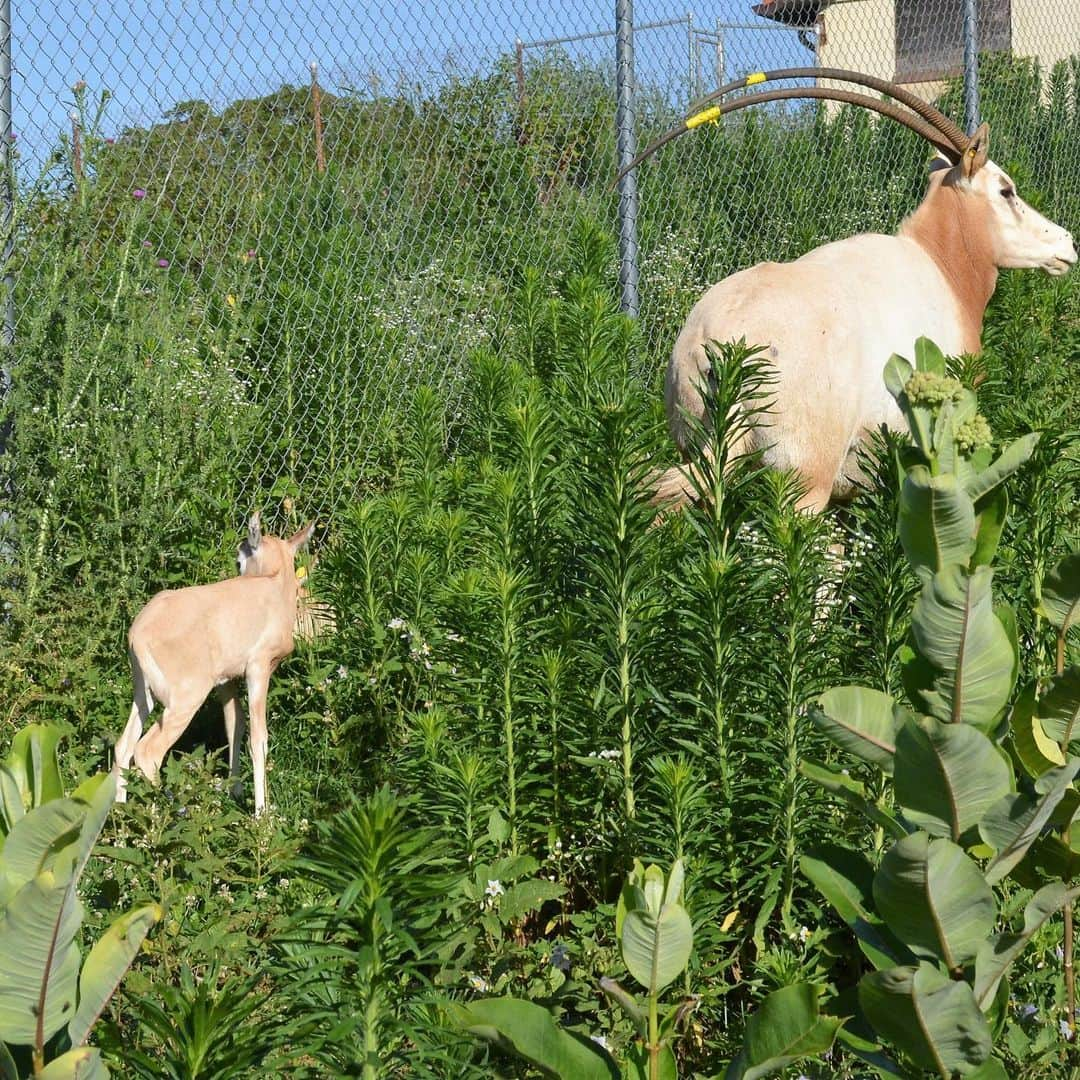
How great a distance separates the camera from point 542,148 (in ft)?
27.7

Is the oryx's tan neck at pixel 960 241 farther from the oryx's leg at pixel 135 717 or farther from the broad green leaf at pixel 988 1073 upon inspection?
the broad green leaf at pixel 988 1073

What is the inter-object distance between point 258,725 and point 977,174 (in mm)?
4287

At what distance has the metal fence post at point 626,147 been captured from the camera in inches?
305

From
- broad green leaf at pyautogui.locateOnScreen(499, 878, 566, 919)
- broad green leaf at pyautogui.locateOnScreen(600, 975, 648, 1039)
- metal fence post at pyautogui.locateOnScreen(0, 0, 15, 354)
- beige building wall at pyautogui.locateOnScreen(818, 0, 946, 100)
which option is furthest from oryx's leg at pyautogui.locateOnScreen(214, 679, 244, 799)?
beige building wall at pyautogui.locateOnScreen(818, 0, 946, 100)

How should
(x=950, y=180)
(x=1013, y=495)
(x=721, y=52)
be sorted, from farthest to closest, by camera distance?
(x=721, y=52)
(x=950, y=180)
(x=1013, y=495)

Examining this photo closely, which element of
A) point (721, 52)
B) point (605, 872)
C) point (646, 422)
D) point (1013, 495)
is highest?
point (721, 52)

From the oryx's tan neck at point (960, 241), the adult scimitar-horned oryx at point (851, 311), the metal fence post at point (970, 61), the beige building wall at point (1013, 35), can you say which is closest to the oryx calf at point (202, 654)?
the adult scimitar-horned oryx at point (851, 311)

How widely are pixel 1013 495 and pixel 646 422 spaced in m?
1.04

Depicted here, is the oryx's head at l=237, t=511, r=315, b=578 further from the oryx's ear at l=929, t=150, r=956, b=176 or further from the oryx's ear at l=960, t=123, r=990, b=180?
the oryx's ear at l=929, t=150, r=956, b=176

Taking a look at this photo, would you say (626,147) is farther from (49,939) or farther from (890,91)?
(49,939)

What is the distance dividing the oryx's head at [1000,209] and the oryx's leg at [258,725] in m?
4.04

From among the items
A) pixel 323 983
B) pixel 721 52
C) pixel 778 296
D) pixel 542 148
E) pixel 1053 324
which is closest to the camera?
pixel 323 983

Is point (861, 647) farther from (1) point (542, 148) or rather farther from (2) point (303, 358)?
(1) point (542, 148)

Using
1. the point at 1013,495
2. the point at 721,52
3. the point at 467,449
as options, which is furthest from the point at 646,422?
the point at 721,52
